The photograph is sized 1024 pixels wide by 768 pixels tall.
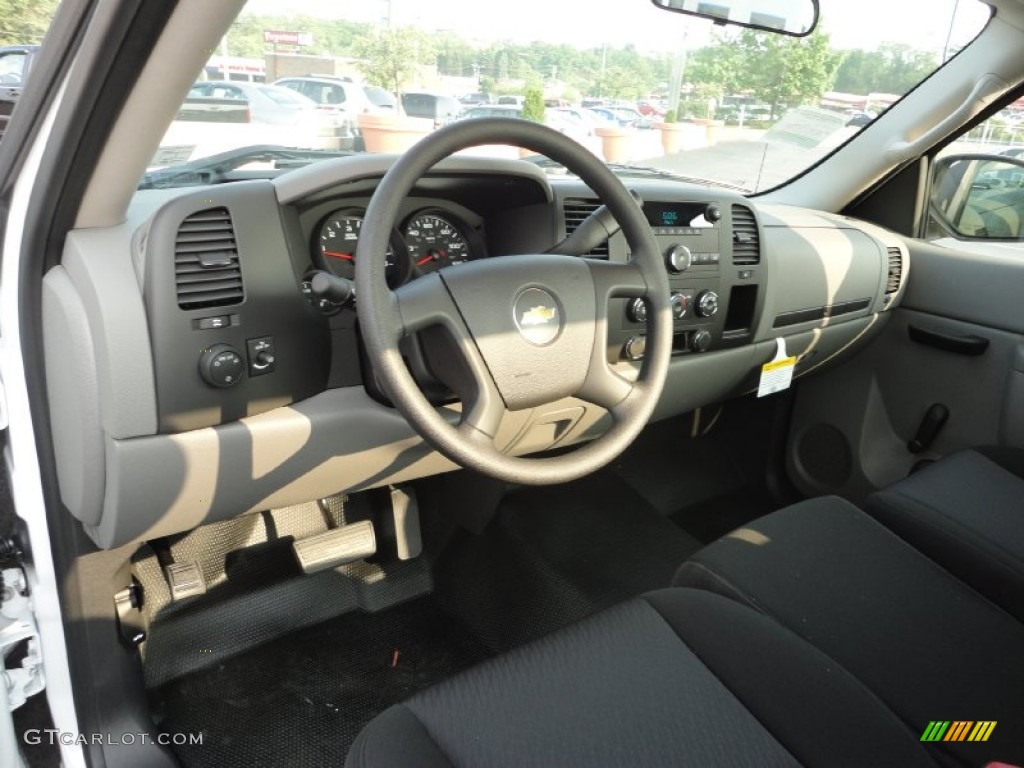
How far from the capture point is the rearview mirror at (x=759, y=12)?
1829mm

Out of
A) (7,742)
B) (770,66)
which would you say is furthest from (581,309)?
(770,66)

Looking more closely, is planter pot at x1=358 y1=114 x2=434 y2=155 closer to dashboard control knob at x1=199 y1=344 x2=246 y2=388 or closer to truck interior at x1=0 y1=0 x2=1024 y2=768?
truck interior at x1=0 y1=0 x2=1024 y2=768

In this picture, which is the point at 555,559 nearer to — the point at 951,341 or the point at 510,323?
the point at 510,323

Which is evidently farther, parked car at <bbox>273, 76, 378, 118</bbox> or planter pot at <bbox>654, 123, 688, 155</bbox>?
planter pot at <bbox>654, 123, 688, 155</bbox>

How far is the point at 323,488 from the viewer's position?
1688 mm

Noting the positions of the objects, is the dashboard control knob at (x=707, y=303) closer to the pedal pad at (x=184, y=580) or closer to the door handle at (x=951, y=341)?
the door handle at (x=951, y=341)

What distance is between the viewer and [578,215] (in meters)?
1.82

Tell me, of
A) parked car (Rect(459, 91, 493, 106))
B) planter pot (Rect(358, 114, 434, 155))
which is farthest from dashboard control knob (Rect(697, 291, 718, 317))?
planter pot (Rect(358, 114, 434, 155))

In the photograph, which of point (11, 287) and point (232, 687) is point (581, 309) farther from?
point (232, 687)

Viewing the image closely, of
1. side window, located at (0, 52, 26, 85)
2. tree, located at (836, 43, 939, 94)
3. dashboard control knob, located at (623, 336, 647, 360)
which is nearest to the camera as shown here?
side window, located at (0, 52, 26, 85)

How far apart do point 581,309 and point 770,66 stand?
1539 millimetres

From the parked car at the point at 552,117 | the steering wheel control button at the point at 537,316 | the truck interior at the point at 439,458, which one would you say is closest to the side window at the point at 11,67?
the truck interior at the point at 439,458

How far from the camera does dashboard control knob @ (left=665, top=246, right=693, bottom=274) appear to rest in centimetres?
196

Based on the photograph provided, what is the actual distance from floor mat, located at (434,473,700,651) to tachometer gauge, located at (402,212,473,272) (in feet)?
3.28
